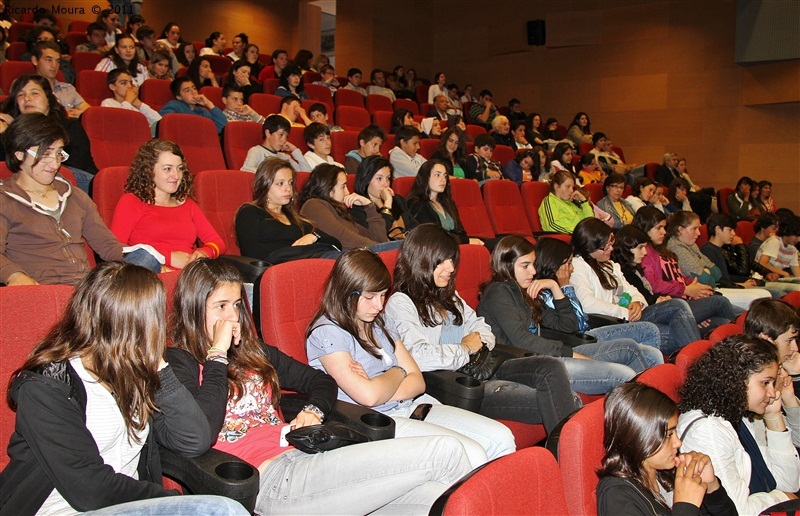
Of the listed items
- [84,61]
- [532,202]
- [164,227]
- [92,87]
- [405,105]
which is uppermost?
[405,105]

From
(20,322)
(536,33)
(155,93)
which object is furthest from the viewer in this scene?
(536,33)

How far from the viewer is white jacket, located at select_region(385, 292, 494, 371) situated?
2188 millimetres

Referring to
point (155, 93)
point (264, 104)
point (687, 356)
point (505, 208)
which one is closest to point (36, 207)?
point (687, 356)

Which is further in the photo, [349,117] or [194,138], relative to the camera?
[349,117]

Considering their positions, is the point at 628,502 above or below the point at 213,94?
below

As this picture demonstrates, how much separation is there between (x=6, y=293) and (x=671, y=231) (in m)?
4.24

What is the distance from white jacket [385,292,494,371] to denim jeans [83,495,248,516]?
103 cm

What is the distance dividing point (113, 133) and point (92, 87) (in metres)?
1.36

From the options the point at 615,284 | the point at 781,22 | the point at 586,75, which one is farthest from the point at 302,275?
the point at 586,75

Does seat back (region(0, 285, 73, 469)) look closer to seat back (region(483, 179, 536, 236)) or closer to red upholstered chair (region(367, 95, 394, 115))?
seat back (region(483, 179, 536, 236))

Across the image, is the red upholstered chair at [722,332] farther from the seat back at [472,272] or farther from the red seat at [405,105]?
the red seat at [405,105]

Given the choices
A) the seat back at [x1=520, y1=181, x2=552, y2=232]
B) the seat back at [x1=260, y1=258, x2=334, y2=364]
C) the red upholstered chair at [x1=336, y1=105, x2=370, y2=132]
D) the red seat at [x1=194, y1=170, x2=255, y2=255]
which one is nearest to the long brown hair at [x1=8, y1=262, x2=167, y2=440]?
the seat back at [x1=260, y1=258, x2=334, y2=364]

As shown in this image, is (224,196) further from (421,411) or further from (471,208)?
(471,208)

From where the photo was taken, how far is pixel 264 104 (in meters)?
5.71
